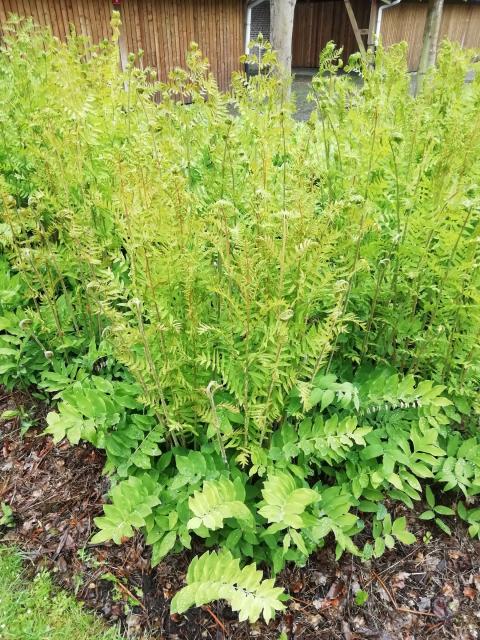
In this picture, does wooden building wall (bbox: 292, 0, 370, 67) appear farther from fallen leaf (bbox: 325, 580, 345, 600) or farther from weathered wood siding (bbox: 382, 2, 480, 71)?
fallen leaf (bbox: 325, 580, 345, 600)

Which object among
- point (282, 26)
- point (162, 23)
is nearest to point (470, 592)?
point (282, 26)

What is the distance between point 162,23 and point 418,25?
1224 cm

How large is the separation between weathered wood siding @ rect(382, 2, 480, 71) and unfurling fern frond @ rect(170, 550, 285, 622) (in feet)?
62.6

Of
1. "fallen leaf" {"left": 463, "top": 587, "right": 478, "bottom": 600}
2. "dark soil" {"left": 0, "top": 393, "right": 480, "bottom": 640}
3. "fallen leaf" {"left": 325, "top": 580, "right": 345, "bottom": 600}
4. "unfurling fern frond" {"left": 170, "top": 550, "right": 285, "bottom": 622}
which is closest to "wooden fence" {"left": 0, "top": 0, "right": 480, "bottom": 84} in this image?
"dark soil" {"left": 0, "top": 393, "right": 480, "bottom": 640}

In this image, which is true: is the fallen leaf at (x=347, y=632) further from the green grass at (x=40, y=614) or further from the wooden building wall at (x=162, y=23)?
the wooden building wall at (x=162, y=23)

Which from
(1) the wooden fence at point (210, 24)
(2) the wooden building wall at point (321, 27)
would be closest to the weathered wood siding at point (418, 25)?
(1) the wooden fence at point (210, 24)

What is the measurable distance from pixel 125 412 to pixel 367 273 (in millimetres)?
1363

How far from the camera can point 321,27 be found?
18750 mm

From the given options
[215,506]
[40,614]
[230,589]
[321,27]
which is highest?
[321,27]

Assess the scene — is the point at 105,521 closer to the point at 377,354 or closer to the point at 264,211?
the point at 264,211

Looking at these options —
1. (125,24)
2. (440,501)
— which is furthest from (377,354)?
(125,24)

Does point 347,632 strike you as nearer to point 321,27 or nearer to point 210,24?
point 210,24

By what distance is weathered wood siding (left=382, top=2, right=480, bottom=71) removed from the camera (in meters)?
17.4

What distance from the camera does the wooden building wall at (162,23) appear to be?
9914 mm
